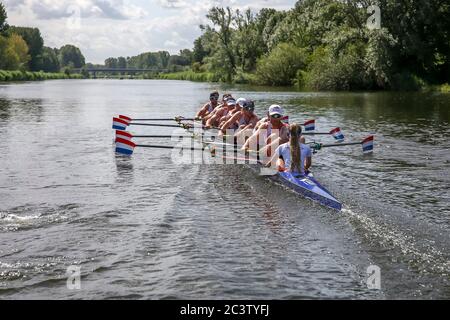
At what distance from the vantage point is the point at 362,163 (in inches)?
696

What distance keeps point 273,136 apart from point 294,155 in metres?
2.27

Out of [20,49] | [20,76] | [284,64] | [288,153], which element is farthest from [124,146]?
[20,49]

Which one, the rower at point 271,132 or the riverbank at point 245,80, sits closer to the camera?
the rower at point 271,132

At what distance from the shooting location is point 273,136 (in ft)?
49.4

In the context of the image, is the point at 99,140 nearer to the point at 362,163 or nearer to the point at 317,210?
the point at 362,163

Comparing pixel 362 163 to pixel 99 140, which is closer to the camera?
pixel 362 163

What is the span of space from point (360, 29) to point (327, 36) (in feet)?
14.5

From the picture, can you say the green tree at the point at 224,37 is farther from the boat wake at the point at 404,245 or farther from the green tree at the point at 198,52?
the boat wake at the point at 404,245

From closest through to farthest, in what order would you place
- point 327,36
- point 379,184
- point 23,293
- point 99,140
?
point 23,293
point 379,184
point 99,140
point 327,36

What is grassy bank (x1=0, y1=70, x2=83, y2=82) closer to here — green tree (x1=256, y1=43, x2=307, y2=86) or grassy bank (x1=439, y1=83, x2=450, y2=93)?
green tree (x1=256, y1=43, x2=307, y2=86)

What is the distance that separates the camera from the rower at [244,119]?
18047mm

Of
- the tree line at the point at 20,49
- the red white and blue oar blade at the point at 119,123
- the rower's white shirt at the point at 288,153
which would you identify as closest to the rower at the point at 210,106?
the red white and blue oar blade at the point at 119,123

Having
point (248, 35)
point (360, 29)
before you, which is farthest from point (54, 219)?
point (248, 35)

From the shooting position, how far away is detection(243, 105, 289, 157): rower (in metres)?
14.8
